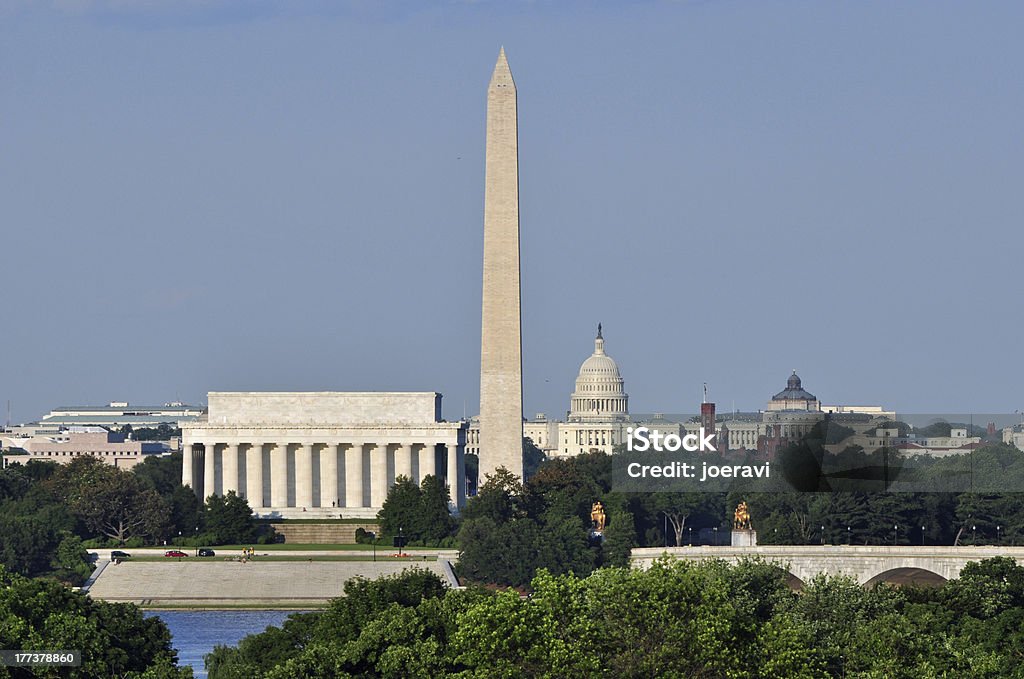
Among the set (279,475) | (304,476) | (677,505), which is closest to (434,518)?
(677,505)

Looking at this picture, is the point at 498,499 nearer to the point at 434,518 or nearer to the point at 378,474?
the point at 434,518

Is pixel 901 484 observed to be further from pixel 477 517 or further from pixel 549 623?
pixel 549 623

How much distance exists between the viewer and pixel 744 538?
118375mm

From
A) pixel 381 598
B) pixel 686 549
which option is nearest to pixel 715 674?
pixel 381 598

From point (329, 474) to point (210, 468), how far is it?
6500mm

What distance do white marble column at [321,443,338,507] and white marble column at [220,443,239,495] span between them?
Answer: 4665 millimetres

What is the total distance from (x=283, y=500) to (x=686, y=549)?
155ft

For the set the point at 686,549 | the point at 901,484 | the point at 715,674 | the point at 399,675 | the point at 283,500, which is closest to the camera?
the point at 715,674

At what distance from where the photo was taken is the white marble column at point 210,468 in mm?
153625

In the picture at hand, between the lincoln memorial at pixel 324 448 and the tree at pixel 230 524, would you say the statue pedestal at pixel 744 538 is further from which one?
the lincoln memorial at pixel 324 448

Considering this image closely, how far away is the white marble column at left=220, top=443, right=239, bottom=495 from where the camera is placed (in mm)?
153500

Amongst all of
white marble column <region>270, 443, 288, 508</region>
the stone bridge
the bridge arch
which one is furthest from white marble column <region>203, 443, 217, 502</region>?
the bridge arch

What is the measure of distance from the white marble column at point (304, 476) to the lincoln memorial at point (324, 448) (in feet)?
0.18

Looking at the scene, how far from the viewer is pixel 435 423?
154875mm
